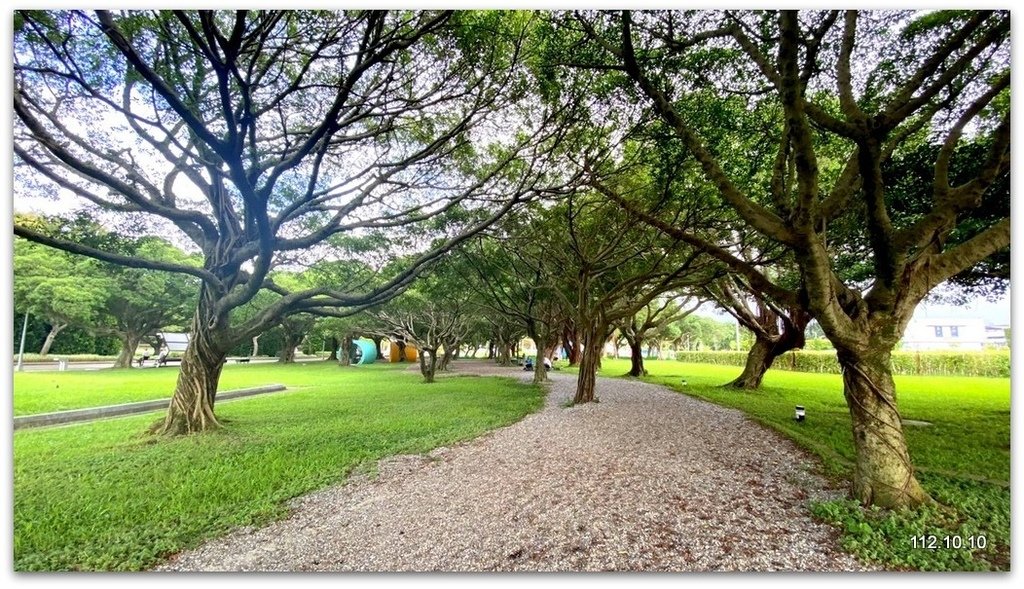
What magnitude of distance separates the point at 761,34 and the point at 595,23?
137cm

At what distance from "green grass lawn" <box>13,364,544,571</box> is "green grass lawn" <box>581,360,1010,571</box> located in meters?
3.76

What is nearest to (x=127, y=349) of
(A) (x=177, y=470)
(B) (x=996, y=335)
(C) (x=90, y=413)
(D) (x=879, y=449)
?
(C) (x=90, y=413)

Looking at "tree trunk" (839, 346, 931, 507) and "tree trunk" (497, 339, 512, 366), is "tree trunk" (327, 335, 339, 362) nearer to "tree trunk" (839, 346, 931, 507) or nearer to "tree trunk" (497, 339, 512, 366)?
"tree trunk" (497, 339, 512, 366)

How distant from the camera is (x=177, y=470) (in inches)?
150

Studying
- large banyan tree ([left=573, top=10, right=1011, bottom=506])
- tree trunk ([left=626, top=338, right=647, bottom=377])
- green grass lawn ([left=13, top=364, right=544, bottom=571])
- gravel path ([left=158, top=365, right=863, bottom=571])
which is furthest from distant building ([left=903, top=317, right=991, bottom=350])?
tree trunk ([left=626, top=338, right=647, bottom=377])

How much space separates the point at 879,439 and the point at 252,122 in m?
5.17

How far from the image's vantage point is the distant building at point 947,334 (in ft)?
12.1

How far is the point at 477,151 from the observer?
5578 mm

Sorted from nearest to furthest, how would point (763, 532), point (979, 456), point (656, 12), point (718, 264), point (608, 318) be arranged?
point (763, 532) < point (656, 12) < point (979, 456) < point (718, 264) < point (608, 318)

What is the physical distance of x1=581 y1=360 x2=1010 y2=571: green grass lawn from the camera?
2.30 m

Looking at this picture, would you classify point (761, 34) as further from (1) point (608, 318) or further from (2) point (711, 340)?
(2) point (711, 340)

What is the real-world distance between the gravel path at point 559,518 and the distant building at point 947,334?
1753mm

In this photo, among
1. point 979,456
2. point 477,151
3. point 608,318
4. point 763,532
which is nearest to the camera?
point 763,532

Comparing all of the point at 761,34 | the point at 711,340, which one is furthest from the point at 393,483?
the point at 711,340
